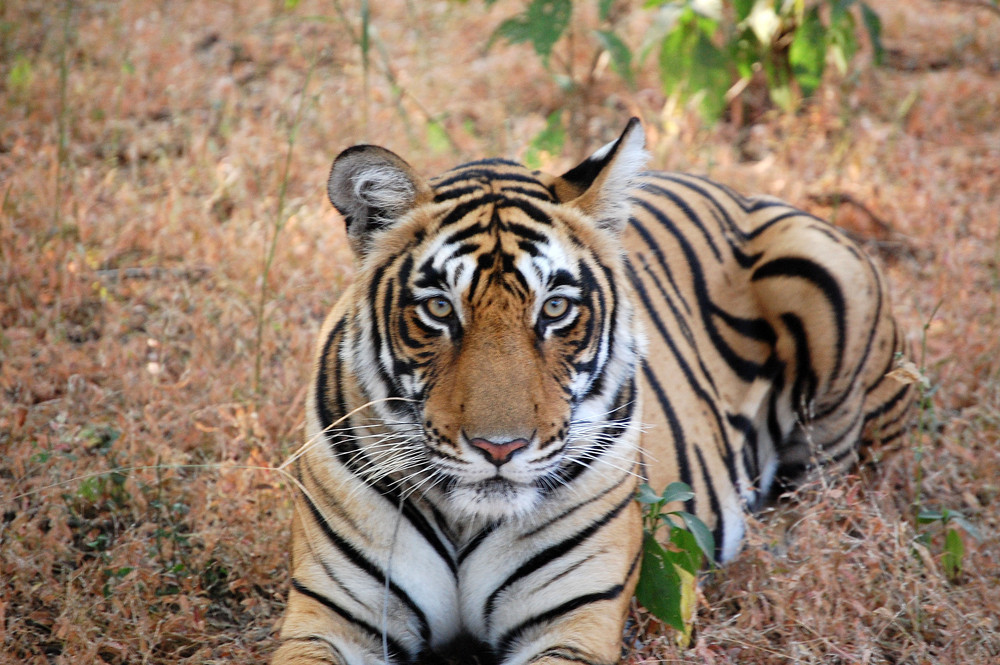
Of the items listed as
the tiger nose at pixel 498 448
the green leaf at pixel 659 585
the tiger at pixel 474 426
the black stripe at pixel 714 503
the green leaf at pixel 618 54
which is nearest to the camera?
the tiger nose at pixel 498 448

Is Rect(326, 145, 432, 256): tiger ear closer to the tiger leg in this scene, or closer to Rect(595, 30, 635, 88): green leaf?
the tiger leg

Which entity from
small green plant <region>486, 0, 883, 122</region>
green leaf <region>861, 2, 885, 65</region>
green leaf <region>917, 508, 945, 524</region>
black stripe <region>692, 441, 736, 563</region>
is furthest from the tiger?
green leaf <region>861, 2, 885, 65</region>

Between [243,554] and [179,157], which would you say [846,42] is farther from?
[243,554]

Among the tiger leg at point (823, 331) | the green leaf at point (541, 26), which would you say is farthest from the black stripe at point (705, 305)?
the green leaf at point (541, 26)

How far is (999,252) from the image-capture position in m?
4.88

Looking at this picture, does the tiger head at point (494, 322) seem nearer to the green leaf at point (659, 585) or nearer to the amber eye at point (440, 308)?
the amber eye at point (440, 308)

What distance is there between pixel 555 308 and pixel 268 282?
225 cm

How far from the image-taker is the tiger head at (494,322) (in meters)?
2.34

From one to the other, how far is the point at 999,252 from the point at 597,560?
3.29 m

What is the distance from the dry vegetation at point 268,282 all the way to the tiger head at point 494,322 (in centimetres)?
62

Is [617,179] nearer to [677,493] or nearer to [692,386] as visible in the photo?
[677,493]

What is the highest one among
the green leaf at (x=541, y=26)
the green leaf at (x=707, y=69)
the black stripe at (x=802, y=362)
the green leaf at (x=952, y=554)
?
the green leaf at (x=541, y=26)

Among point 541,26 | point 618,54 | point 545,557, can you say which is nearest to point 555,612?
point 545,557

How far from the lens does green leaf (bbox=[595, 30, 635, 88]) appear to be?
4816mm
